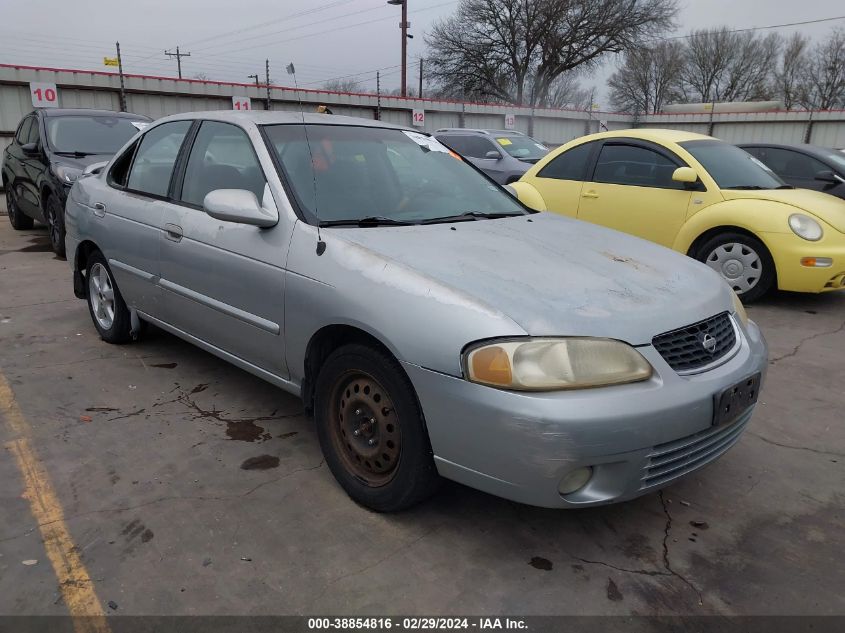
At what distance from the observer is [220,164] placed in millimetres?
3537

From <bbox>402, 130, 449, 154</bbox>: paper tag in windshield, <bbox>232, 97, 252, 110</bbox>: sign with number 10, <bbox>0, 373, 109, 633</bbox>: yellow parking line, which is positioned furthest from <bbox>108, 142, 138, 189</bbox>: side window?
<bbox>232, 97, 252, 110</bbox>: sign with number 10

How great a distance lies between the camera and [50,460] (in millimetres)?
3094

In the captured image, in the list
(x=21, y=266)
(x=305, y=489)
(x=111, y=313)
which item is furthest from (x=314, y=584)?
(x=21, y=266)

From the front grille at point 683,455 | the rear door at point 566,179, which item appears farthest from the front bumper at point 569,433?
the rear door at point 566,179

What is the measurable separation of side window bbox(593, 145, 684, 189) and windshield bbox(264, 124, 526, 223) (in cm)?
328

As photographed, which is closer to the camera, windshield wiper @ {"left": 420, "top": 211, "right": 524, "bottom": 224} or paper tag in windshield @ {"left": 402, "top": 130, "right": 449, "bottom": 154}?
windshield wiper @ {"left": 420, "top": 211, "right": 524, "bottom": 224}

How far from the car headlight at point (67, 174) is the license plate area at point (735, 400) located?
6963 mm

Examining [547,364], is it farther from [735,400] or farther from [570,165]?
[570,165]

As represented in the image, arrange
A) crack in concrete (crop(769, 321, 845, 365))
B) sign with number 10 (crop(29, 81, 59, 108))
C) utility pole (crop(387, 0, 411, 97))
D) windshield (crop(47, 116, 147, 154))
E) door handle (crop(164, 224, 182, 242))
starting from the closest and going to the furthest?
door handle (crop(164, 224, 182, 242)) → crack in concrete (crop(769, 321, 845, 365)) → windshield (crop(47, 116, 147, 154)) → sign with number 10 (crop(29, 81, 59, 108)) → utility pole (crop(387, 0, 411, 97))

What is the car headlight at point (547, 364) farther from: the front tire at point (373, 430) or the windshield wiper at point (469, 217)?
the windshield wiper at point (469, 217)

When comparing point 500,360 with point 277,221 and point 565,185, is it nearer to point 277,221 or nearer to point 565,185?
point 277,221

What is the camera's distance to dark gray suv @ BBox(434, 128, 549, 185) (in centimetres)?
1151

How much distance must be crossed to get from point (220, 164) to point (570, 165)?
460 centimetres

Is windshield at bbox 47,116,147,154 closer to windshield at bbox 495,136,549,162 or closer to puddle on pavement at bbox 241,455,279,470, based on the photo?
puddle on pavement at bbox 241,455,279,470
